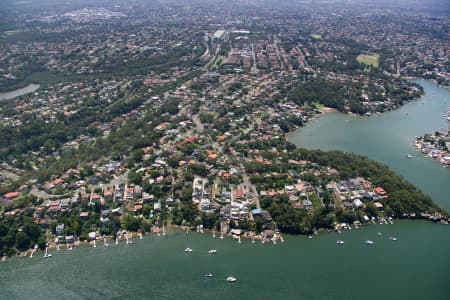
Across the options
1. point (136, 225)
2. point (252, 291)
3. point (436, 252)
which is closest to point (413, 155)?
point (436, 252)

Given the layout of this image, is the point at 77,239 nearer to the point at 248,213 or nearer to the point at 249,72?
the point at 248,213

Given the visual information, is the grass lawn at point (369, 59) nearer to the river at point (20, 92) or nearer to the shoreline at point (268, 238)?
the shoreline at point (268, 238)

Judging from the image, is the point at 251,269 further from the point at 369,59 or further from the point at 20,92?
the point at 369,59

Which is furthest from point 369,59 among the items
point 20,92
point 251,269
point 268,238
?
point 20,92

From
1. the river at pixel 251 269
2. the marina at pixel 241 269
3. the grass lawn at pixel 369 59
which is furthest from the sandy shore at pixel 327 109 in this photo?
the marina at pixel 241 269

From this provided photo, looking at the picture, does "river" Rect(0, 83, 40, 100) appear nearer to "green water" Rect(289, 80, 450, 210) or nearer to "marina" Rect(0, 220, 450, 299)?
"marina" Rect(0, 220, 450, 299)
